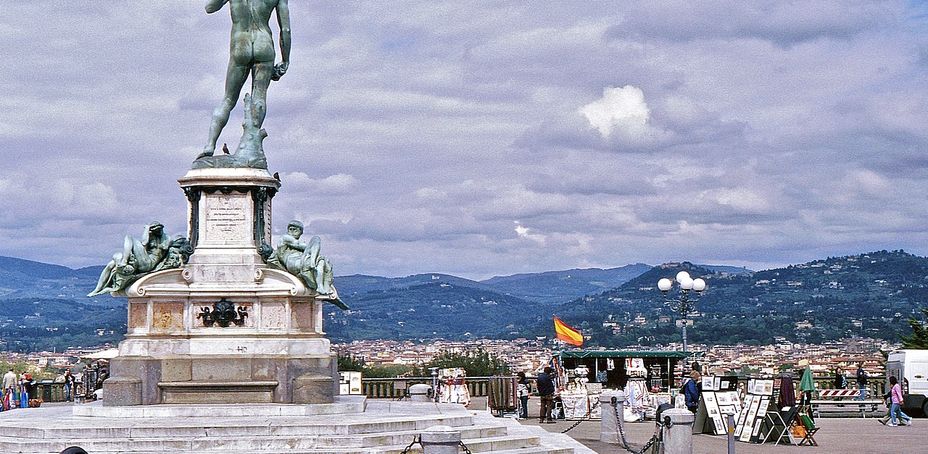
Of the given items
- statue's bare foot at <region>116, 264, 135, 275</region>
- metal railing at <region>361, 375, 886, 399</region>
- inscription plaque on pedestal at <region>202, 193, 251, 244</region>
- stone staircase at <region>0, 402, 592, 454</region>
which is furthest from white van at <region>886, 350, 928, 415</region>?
statue's bare foot at <region>116, 264, 135, 275</region>

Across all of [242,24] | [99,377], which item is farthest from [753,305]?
[242,24]

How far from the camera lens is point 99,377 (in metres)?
30.3

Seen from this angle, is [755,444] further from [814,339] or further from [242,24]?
[814,339]

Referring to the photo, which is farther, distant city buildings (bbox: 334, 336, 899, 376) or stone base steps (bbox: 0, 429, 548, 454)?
distant city buildings (bbox: 334, 336, 899, 376)

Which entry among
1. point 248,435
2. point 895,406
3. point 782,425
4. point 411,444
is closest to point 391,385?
point 895,406

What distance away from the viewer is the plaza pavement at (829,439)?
2219 cm

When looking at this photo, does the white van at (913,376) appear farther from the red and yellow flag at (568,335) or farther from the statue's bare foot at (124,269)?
the statue's bare foot at (124,269)

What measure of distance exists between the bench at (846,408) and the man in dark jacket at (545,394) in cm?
683

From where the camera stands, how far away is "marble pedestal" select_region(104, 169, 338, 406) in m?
18.5

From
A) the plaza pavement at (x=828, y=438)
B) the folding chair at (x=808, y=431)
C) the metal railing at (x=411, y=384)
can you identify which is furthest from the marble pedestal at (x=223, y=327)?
the metal railing at (x=411, y=384)

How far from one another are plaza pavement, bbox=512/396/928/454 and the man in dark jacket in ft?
0.87

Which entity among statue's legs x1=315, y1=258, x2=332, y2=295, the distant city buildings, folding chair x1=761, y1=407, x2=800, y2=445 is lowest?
folding chair x1=761, y1=407, x2=800, y2=445

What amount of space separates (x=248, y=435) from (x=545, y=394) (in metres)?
12.9

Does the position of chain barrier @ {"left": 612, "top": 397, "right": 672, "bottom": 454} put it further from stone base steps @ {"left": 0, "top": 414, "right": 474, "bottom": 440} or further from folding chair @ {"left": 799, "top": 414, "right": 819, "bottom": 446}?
stone base steps @ {"left": 0, "top": 414, "right": 474, "bottom": 440}
